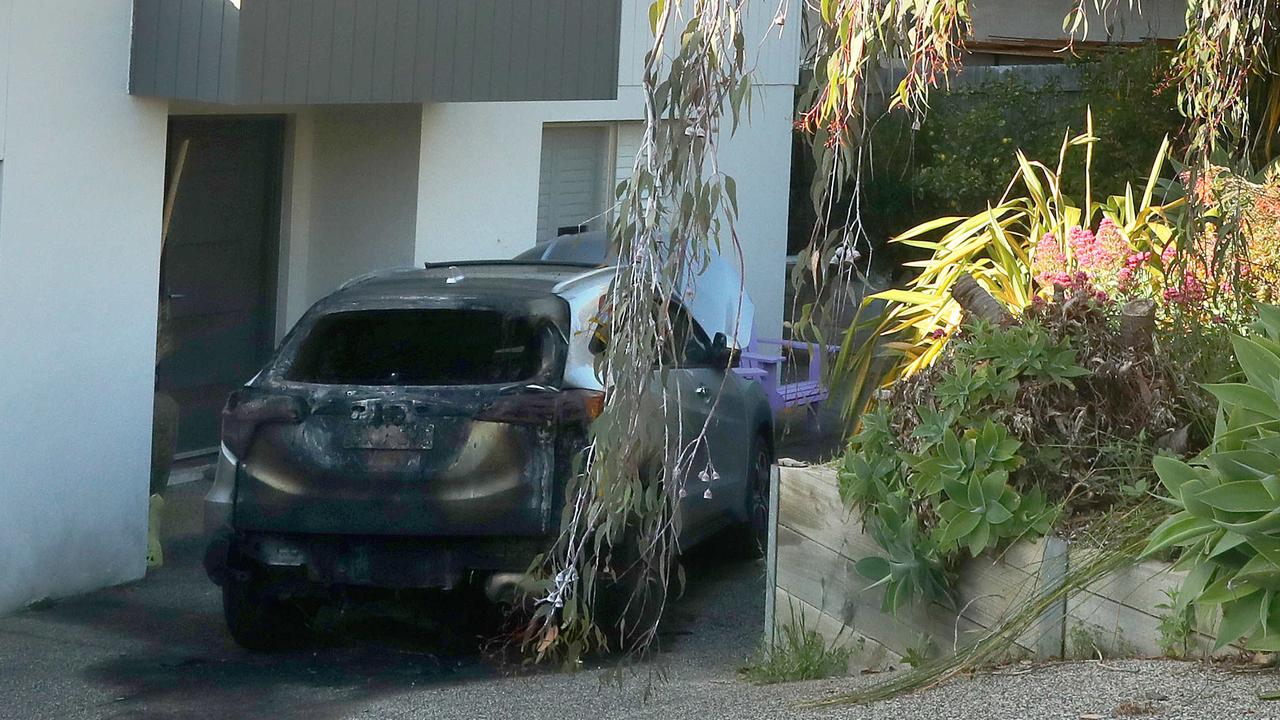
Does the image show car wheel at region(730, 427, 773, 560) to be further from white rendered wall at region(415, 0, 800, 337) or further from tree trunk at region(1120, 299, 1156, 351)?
tree trunk at region(1120, 299, 1156, 351)

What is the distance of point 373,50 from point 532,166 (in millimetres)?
2732

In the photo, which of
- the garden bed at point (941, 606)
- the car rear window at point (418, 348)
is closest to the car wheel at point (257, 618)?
the car rear window at point (418, 348)

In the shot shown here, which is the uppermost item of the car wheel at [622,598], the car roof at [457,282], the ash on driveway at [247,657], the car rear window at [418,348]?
the car roof at [457,282]

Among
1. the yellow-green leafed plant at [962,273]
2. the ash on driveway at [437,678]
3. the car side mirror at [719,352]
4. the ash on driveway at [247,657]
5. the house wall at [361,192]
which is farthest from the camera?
the house wall at [361,192]

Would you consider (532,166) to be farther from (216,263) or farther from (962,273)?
(962,273)

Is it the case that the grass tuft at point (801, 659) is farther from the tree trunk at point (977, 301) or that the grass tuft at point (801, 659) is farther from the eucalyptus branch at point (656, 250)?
the eucalyptus branch at point (656, 250)

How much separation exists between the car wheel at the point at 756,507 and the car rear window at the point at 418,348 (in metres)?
2.15

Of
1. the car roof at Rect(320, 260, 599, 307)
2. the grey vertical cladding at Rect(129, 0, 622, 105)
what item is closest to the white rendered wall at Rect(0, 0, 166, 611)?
the grey vertical cladding at Rect(129, 0, 622, 105)

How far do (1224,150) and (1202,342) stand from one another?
2.38 ft

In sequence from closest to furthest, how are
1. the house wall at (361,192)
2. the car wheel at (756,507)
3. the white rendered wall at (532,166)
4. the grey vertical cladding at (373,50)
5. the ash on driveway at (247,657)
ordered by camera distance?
the ash on driveway at (247,657), the grey vertical cladding at (373,50), the car wheel at (756,507), the house wall at (361,192), the white rendered wall at (532,166)

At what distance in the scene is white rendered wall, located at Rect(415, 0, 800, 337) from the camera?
1059 centimetres

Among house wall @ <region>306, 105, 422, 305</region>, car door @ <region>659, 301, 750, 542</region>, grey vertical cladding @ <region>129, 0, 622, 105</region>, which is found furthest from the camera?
house wall @ <region>306, 105, 422, 305</region>

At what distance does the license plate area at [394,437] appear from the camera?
6578 millimetres

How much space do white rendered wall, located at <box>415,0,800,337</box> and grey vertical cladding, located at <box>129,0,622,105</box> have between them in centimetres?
84
